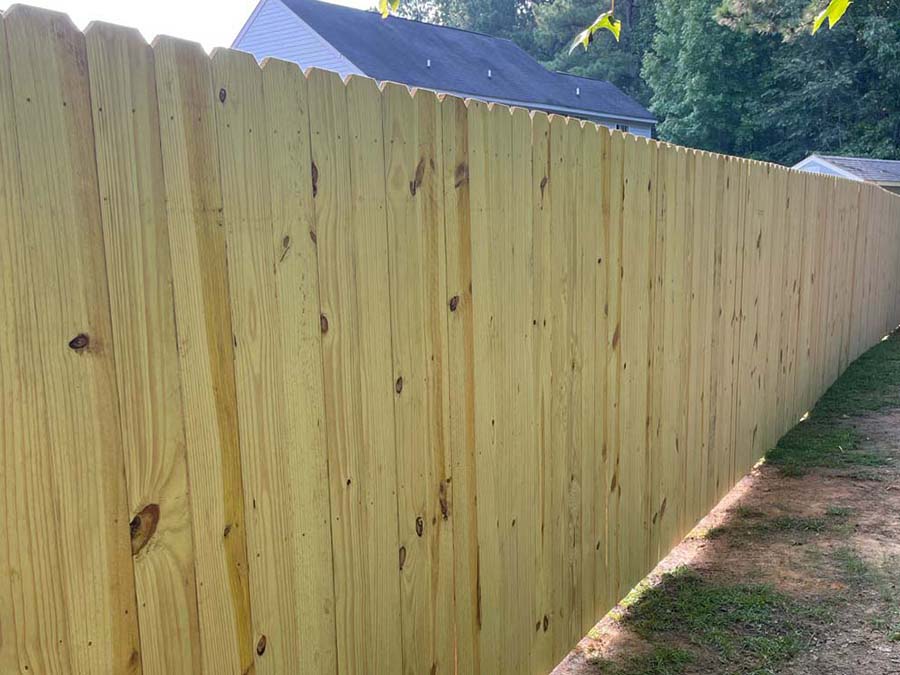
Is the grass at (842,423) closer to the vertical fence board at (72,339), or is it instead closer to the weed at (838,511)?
the weed at (838,511)

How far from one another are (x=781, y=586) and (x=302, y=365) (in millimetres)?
3071

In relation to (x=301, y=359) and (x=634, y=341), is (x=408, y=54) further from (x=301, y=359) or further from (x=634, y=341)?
(x=301, y=359)

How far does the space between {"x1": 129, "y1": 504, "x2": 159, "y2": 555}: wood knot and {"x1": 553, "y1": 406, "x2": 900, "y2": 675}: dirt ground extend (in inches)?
86.3

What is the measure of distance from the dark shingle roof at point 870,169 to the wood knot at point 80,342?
21.1 metres

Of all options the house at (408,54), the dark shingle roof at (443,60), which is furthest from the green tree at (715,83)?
the house at (408,54)

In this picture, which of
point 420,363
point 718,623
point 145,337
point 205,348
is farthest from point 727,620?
point 145,337

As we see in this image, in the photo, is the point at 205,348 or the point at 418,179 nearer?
the point at 205,348

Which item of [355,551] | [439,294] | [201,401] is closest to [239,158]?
[201,401]

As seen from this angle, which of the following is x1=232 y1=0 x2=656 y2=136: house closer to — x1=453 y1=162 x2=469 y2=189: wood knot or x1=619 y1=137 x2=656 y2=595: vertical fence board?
x1=619 y1=137 x2=656 y2=595: vertical fence board

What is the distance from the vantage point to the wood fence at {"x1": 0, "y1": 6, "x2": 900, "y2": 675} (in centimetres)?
128

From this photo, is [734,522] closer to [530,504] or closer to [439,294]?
[530,504]

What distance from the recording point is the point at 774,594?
379cm

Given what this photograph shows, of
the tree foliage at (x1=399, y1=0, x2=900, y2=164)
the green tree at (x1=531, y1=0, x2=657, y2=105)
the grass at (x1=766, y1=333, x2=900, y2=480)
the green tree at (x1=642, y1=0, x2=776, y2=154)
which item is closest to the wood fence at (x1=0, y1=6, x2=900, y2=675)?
the grass at (x1=766, y1=333, x2=900, y2=480)

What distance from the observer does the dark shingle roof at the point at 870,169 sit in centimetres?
1984
